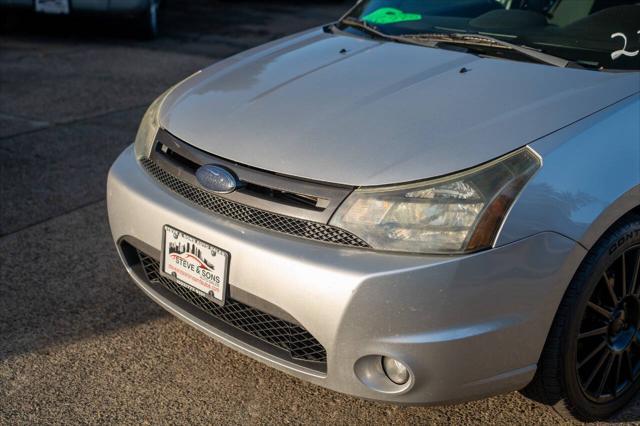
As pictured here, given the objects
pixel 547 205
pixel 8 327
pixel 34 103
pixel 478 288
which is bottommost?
pixel 34 103

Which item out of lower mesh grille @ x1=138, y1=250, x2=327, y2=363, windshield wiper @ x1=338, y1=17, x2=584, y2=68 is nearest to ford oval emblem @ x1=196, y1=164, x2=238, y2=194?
lower mesh grille @ x1=138, y1=250, x2=327, y2=363

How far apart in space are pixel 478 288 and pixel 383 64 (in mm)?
1184

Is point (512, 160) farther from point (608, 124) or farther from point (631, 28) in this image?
point (631, 28)

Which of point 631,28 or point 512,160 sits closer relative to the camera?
point 512,160

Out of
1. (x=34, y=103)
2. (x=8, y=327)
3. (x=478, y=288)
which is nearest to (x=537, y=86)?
(x=478, y=288)

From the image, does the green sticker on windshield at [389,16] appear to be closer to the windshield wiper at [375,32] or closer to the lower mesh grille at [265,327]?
the windshield wiper at [375,32]

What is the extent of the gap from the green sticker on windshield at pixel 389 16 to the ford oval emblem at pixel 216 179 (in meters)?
1.43

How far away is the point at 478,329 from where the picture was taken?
6.99ft

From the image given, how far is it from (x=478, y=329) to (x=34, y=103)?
4876 mm

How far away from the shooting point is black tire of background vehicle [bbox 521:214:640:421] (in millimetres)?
2281

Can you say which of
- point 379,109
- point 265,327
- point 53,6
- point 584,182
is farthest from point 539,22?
point 53,6

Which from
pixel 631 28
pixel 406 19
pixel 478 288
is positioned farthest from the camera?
pixel 406 19

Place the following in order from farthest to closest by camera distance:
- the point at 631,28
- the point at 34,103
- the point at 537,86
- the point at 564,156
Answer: the point at 34,103 < the point at 631,28 < the point at 537,86 < the point at 564,156

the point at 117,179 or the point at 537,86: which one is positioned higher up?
the point at 537,86
